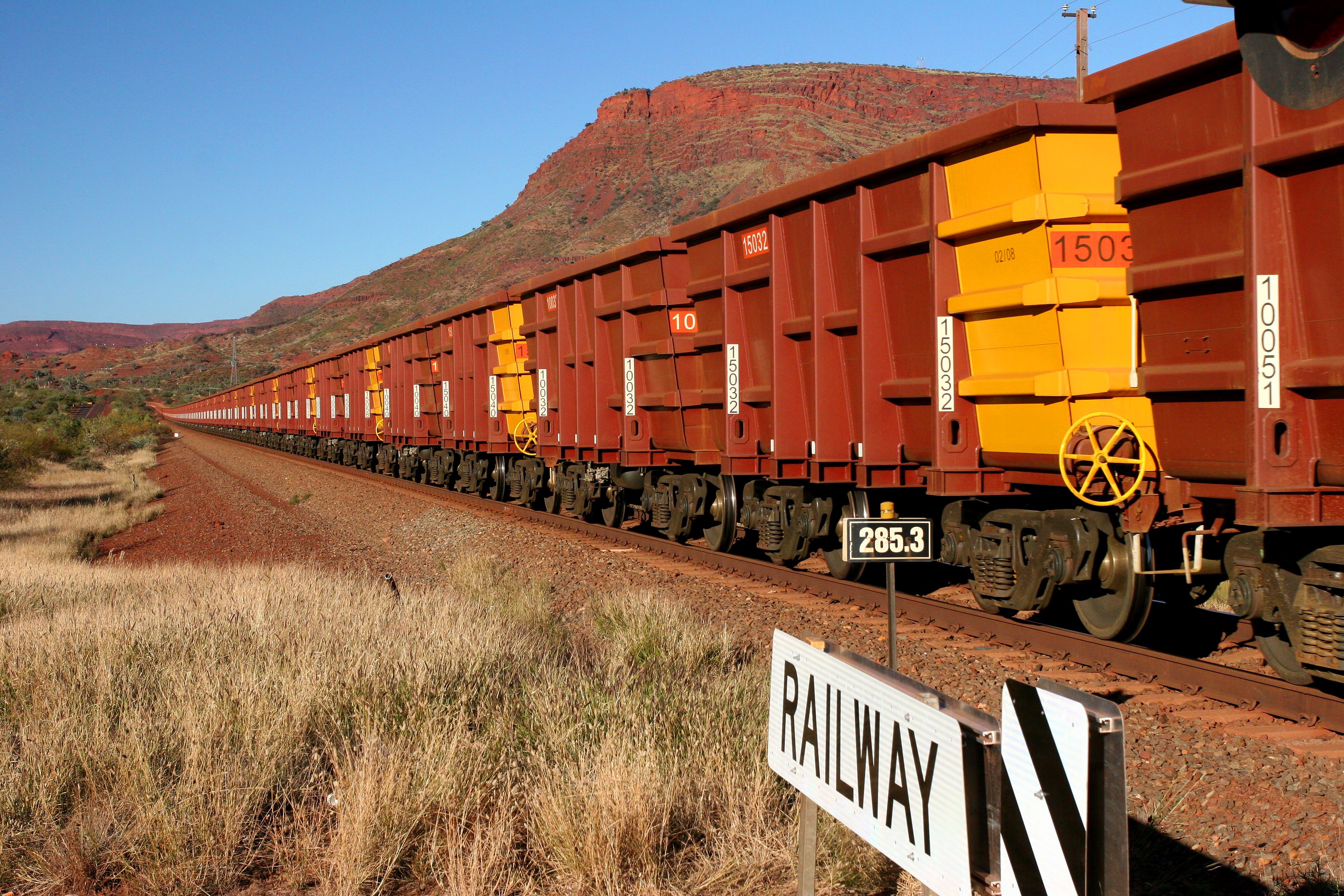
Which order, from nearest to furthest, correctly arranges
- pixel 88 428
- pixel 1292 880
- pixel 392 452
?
pixel 1292 880, pixel 392 452, pixel 88 428

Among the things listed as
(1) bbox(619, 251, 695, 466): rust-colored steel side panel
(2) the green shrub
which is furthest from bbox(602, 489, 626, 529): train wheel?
(2) the green shrub

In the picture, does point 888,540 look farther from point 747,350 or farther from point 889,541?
point 747,350

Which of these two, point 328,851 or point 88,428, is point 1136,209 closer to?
point 328,851

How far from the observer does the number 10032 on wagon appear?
484 centimetres

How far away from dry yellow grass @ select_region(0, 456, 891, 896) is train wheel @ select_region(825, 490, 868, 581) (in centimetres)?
302

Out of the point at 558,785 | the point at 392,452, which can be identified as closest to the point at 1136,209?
the point at 558,785

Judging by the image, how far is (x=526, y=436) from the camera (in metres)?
19.5

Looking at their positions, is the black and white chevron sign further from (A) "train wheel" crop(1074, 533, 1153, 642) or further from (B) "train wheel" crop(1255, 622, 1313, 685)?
(A) "train wheel" crop(1074, 533, 1153, 642)

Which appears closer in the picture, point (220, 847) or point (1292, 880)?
point (1292, 880)

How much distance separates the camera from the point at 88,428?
60250 mm

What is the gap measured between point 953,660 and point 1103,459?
1.81 m

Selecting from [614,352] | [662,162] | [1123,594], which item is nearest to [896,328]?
[1123,594]

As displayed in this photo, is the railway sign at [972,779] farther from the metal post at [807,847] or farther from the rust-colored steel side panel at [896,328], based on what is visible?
the rust-colored steel side panel at [896,328]

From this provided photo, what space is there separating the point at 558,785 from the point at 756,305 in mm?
7422
